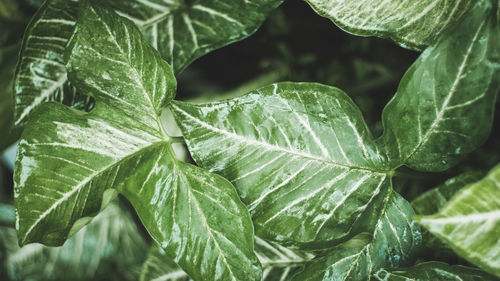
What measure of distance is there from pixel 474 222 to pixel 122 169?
1.53 feet

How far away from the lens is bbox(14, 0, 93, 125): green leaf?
66 cm

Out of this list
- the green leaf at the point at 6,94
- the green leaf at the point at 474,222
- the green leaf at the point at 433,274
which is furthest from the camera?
the green leaf at the point at 6,94

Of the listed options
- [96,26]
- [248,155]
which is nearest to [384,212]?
[248,155]

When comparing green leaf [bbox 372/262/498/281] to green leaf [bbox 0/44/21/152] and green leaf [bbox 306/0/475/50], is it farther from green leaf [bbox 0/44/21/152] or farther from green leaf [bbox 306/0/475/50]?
green leaf [bbox 0/44/21/152]

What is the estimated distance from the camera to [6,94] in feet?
3.01

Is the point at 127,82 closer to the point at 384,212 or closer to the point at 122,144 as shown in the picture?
the point at 122,144

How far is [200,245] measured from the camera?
21.6 inches

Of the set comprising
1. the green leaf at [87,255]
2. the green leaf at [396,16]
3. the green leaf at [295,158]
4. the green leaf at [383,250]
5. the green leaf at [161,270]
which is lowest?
the green leaf at [87,255]

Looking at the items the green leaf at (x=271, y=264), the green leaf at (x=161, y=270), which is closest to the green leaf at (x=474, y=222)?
the green leaf at (x=271, y=264)

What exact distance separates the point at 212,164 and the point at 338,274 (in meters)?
0.25

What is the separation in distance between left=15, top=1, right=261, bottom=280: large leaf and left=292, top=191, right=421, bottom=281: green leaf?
0.41ft

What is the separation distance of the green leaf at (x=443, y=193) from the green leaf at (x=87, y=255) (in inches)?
31.4

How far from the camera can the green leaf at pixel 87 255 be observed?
113 centimetres

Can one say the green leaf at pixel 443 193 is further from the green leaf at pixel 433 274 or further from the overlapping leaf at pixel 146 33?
the overlapping leaf at pixel 146 33
